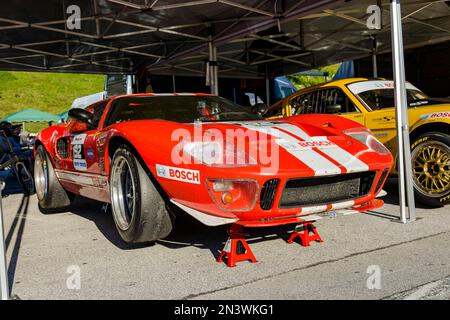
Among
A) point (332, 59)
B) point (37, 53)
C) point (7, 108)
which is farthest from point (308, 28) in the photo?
point (7, 108)

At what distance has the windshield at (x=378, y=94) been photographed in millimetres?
4953

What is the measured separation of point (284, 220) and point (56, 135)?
10.5 feet

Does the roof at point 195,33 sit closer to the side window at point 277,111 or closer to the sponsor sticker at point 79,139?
the side window at point 277,111

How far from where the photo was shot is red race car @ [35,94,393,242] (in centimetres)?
243

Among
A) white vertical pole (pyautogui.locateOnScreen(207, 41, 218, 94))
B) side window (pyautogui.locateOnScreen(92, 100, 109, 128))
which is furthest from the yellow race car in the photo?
white vertical pole (pyautogui.locateOnScreen(207, 41, 218, 94))

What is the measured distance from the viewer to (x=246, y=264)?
271 cm

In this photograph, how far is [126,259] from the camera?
2.92 metres

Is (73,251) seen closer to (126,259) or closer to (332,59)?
(126,259)

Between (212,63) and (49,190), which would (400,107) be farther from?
(212,63)

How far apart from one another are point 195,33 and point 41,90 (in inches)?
1154

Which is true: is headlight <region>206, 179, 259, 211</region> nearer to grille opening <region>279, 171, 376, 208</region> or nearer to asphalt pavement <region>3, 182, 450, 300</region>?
grille opening <region>279, 171, 376, 208</region>

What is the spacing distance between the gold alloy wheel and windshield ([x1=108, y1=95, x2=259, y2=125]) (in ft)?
5.68

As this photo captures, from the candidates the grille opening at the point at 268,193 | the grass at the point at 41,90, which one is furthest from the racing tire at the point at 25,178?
the grass at the point at 41,90

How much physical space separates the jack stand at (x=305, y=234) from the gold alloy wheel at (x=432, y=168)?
1634 millimetres
